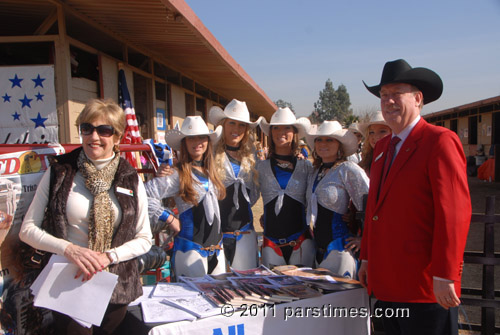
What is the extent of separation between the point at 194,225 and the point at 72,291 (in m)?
1.17

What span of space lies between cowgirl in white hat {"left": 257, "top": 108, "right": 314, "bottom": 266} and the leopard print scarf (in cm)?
156

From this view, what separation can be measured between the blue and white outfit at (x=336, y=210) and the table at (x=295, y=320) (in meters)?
0.41

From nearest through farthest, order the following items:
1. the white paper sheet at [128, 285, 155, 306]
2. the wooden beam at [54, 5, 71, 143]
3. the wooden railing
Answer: the white paper sheet at [128, 285, 155, 306], the wooden railing, the wooden beam at [54, 5, 71, 143]

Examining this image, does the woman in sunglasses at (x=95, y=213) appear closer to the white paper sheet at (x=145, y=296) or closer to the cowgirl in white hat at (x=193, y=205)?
the white paper sheet at (x=145, y=296)

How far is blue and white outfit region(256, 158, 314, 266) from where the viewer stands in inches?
124

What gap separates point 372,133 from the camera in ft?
13.1

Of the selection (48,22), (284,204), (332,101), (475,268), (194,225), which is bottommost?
(475,268)

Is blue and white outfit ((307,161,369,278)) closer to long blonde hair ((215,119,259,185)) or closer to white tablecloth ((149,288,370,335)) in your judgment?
white tablecloth ((149,288,370,335))

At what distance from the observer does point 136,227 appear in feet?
6.91

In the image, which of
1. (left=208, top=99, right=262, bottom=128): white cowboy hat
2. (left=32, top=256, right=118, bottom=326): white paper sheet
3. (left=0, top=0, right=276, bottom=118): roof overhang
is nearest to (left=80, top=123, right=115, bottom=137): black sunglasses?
(left=32, top=256, right=118, bottom=326): white paper sheet

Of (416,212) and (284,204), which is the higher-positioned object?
(416,212)

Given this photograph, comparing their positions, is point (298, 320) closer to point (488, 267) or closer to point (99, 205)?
point (99, 205)

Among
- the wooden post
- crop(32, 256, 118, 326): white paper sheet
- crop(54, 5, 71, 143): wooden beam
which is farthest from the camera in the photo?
the wooden post

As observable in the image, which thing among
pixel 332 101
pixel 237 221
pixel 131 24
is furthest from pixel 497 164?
pixel 332 101
